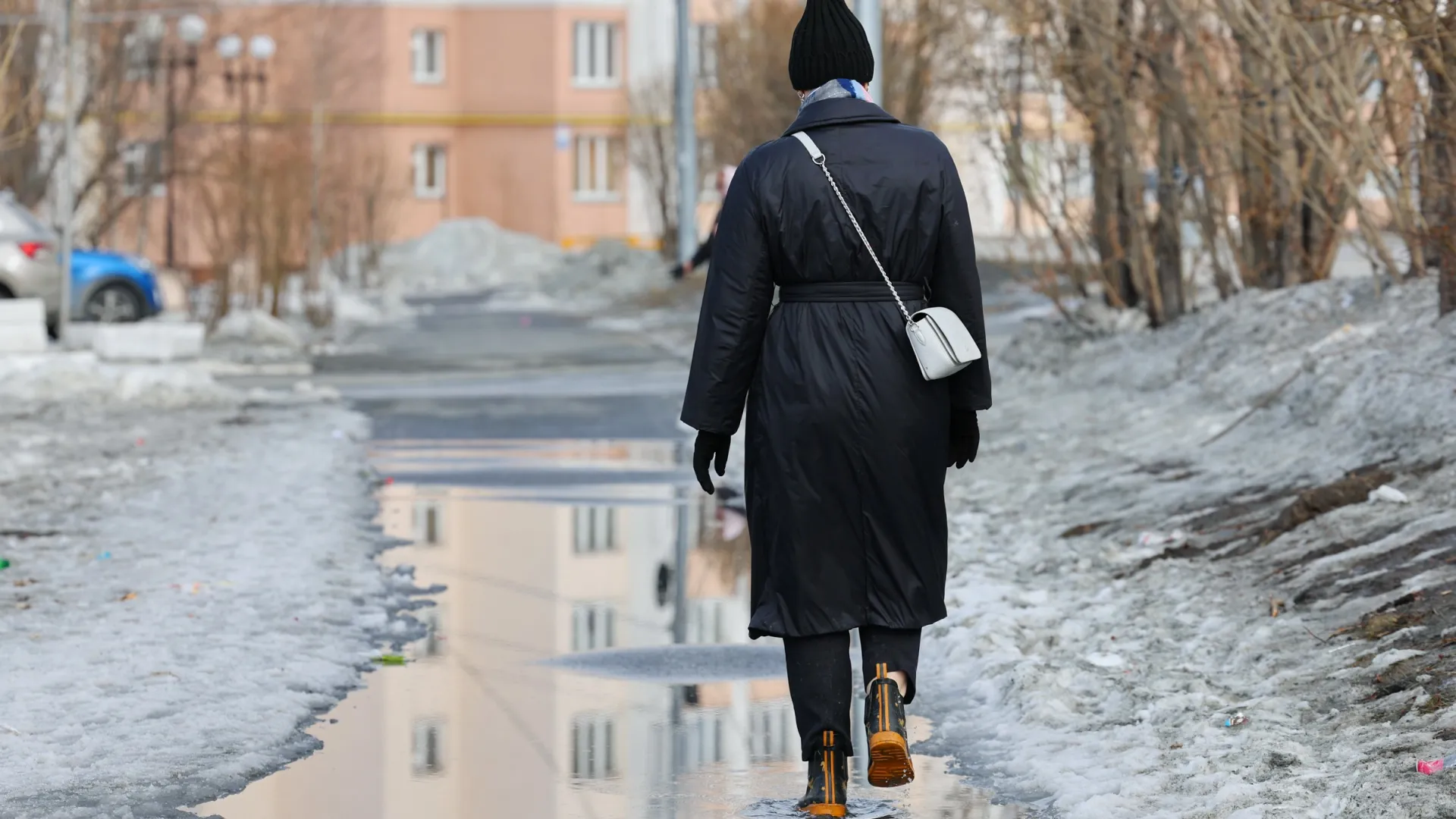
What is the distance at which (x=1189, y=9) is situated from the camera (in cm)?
1322

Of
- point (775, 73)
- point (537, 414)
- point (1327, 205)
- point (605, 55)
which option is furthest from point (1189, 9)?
point (605, 55)

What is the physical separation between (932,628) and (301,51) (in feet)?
181

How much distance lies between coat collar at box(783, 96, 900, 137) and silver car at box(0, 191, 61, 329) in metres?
19.4

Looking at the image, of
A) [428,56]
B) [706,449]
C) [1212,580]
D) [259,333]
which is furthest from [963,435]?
[428,56]

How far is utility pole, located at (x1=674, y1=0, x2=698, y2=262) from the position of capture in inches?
1329

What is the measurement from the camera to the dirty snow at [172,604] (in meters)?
5.80

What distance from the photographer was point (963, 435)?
546 centimetres

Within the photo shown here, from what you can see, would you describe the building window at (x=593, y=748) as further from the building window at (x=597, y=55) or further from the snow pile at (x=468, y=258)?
the building window at (x=597, y=55)

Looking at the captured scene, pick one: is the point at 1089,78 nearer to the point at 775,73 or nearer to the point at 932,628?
the point at 932,628

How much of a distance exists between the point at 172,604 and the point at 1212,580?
11.7 ft

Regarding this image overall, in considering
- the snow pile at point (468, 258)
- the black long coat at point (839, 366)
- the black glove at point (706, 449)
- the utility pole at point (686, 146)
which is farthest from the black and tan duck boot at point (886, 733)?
the snow pile at point (468, 258)

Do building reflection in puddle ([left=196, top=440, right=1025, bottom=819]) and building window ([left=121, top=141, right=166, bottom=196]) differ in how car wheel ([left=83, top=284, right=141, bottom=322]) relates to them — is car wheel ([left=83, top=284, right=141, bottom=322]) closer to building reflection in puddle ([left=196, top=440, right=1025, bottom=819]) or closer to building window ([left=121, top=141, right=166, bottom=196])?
building window ([left=121, top=141, right=166, bottom=196])

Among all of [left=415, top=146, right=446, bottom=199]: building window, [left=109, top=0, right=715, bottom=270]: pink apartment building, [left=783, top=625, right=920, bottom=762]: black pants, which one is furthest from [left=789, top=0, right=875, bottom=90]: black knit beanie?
[left=415, top=146, right=446, bottom=199]: building window

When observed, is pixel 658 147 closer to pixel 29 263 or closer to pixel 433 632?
pixel 29 263
